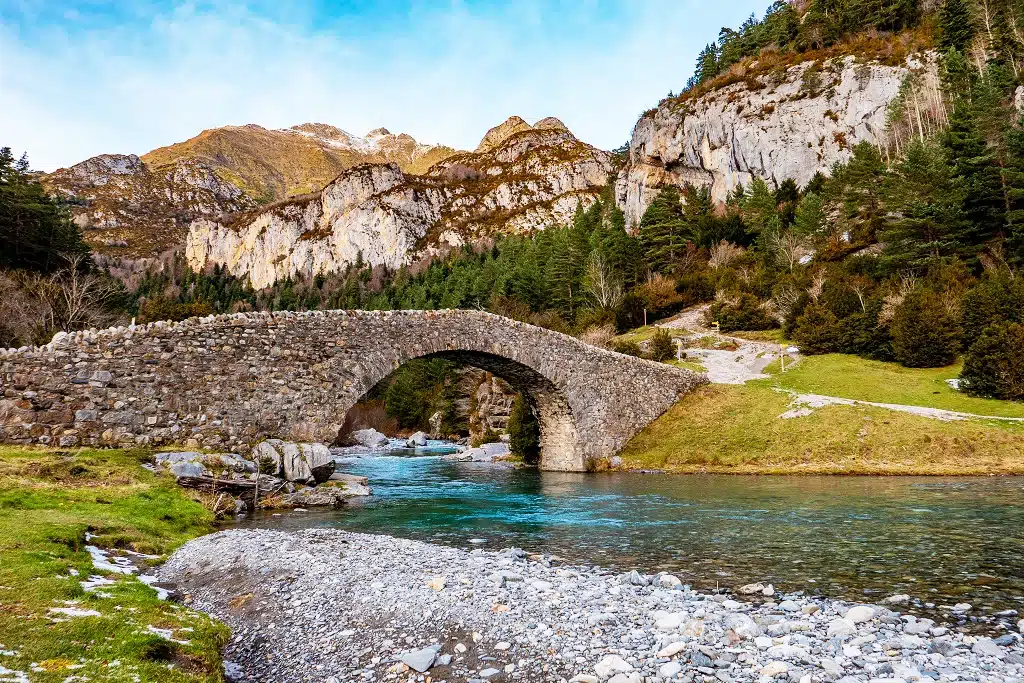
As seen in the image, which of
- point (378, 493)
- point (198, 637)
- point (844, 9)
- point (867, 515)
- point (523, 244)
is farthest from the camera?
point (523, 244)

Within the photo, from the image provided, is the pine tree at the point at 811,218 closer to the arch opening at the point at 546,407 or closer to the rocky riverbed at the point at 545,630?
the arch opening at the point at 546,407

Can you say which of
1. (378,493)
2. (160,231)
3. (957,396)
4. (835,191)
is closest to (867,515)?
(378,493)

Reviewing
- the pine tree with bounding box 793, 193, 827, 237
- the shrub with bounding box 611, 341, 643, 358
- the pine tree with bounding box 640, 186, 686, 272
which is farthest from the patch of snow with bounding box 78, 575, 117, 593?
A: the pine tree with bounding box 640, 186, 686, 272

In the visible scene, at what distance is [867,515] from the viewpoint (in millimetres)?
13133

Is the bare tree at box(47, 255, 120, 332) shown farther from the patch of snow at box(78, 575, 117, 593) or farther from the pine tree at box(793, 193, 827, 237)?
the pine tree at box(793, 193, 827, 237)

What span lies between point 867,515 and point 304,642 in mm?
12827

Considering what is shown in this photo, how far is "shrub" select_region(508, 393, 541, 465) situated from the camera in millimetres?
32906

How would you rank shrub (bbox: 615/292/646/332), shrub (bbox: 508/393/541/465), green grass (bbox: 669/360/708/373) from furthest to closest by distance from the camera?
shrub (bbox: 615/292/646/332) → green grass (bbox: 669/360/708/373) → shrub (bbox: 508/393/541/465)

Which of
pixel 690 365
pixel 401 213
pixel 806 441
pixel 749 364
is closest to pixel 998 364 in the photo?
pixel 806 441

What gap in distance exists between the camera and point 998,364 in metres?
24.6

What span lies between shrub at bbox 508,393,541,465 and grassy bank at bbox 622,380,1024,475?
5772mm

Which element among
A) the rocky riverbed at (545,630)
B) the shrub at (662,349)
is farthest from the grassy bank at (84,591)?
the shrub at (662,349)

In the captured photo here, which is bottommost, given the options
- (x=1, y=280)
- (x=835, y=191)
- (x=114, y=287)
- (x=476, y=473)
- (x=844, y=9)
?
(x=476, y=473)

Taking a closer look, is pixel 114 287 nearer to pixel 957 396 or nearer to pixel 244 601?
pixel 244 601
